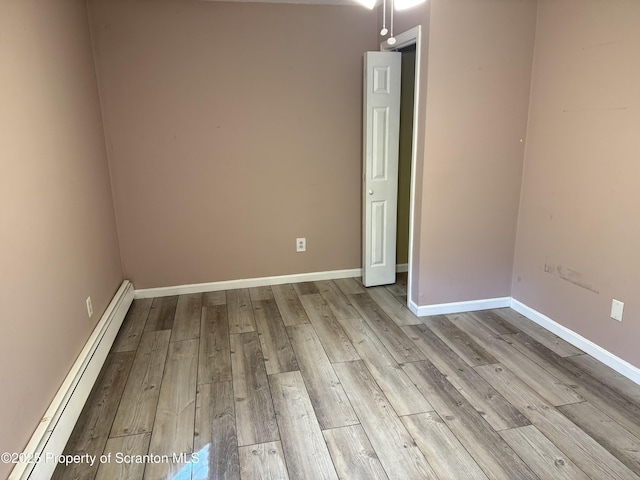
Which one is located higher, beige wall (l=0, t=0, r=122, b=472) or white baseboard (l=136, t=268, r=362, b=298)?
beige wall (l=0, t=0, r=122, b=472)

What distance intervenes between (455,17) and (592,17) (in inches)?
31.1

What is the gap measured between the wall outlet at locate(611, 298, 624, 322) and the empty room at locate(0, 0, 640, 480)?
0.02 metres

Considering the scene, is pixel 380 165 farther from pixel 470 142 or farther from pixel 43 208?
pixel 43 208

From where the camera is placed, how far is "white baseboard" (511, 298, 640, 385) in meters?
2.54

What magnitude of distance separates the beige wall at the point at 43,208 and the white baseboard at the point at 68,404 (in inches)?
1.6

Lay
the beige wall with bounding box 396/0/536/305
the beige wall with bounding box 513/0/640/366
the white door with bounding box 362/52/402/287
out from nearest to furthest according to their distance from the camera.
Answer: the beige wall with bounding box 513/0/640/366 → the beige wall with bounding box 396/0/536/305 → the white door with bounding box 362/52/402/287

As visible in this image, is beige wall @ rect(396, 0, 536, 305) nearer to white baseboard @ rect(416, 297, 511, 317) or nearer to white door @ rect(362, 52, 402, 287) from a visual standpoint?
white baseboard @ rect(416, 297, 511, 317)

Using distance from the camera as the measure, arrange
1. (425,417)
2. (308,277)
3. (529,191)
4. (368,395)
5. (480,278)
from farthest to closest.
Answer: (308,277)
(480,278)
(529,191)
(368,395)
(425,417)

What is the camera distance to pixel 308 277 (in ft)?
13.8

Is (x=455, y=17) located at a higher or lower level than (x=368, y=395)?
higher

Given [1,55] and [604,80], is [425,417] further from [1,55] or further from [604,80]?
[1,55]

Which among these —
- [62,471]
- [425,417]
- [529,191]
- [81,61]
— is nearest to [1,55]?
[81,61]

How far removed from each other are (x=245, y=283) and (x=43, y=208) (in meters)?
2.09

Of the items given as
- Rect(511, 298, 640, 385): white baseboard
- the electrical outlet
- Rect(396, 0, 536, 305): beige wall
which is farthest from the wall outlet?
the electrical outlet
